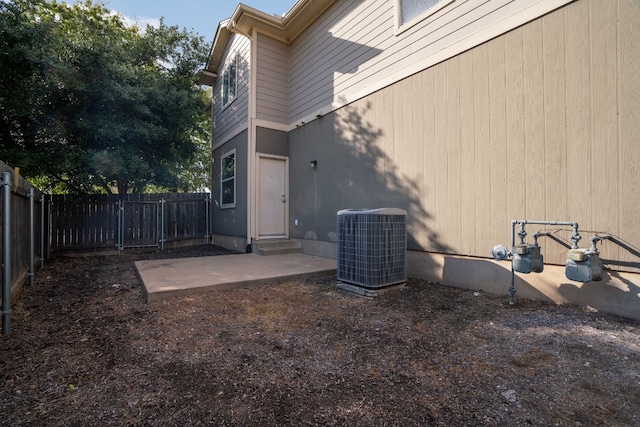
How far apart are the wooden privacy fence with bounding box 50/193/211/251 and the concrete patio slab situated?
327cm

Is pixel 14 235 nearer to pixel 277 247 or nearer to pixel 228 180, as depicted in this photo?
pixel 277 247

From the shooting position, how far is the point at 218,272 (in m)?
4.51

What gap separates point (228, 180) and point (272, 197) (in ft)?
6.11

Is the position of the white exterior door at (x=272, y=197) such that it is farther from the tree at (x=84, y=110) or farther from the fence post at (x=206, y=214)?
the fence post at (x=206, y=214)

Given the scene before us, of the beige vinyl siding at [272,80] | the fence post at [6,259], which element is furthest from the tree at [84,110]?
the fence post at [6,259]

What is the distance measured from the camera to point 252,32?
22.9 ft

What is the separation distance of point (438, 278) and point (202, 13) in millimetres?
11814

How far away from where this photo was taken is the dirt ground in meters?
1.59

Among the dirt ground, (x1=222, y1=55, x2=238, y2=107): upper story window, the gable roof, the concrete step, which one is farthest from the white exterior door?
the dirt ground

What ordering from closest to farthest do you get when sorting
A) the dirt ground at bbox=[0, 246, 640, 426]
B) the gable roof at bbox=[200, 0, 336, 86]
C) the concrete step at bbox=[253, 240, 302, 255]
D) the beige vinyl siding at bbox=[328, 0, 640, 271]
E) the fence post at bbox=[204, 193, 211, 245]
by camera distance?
the dirt ground at bbox=[0, 246, 640, 426] → the beige vinyl siding at bbox=[328, 0, 640, 271] → the gable roof at bbox=[200, 0, 336, 86] → the concrete step at bbox=[253, 240, 302, 255] → the fence post at bbox=[204, 193, 211, 245]

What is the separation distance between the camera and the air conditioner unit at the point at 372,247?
12.0 ft

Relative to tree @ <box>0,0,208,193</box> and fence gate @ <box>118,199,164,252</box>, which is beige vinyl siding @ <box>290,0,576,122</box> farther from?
fence gate @ <box>118,199,164,252</box>

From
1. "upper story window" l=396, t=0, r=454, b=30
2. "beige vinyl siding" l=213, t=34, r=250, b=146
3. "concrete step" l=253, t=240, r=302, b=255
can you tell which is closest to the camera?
"upper story window" l=396, t=0, r=454, b=30

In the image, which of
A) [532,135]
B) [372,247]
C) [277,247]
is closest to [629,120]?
[532,135]
